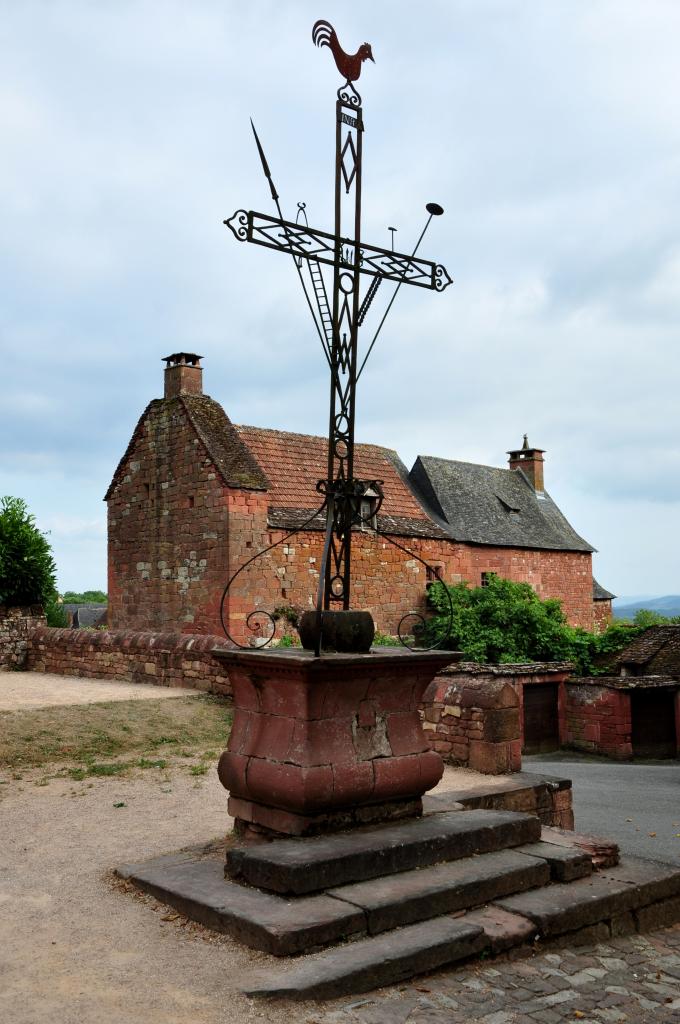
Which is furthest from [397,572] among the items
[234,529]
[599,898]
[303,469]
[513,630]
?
[599,898]

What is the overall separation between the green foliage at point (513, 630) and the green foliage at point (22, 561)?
10006 millimetres

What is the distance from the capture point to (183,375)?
21.5 m

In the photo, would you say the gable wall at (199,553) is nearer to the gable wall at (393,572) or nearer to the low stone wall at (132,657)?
the gable wall at (393,572)

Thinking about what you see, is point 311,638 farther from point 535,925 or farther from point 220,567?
point 220,567

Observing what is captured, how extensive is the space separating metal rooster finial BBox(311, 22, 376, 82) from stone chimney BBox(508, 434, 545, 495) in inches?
1170

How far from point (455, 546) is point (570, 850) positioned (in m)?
20.7

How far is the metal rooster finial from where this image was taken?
6008 millimetres

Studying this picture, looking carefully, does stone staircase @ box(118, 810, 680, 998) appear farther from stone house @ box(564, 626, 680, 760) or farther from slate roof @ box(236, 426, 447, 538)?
stone house @ box(564, 626, 680, 760)

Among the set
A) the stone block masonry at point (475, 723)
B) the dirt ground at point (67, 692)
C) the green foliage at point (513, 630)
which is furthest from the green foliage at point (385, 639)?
the stone block masonry at point (475, 723)

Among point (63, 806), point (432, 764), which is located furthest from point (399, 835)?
point (63, 806)

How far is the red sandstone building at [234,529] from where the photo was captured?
1994 centimetres

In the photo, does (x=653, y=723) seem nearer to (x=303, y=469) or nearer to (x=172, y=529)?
(x=303, y=469)

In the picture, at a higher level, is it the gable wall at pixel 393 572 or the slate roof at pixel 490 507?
the slate roof at pixel 490 507

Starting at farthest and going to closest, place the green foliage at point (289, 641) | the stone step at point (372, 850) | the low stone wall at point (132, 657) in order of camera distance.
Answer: the green foliage at point (289, 641)
the low stone wall at point (132, 657)
the stone step at point (372, 850)
